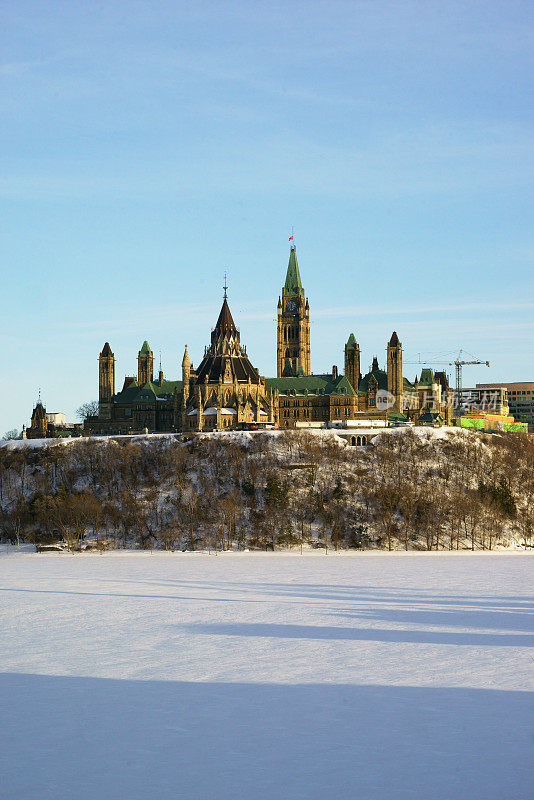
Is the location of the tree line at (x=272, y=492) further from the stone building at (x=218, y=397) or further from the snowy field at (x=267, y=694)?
the snowy field at (x=267, y=694)

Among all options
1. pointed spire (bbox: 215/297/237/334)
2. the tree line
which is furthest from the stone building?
the tree line

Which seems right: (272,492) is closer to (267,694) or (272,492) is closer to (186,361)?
(186,361)

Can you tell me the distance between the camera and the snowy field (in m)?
26.0

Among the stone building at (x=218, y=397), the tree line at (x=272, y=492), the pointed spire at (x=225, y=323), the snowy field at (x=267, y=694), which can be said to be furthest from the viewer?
the pointed spire at (x=225, y=323)

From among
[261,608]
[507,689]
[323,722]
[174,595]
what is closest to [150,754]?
[323,722]

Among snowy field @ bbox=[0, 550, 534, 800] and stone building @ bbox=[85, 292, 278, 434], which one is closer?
snowy field @ bbox=[0, 550, 534, 800]

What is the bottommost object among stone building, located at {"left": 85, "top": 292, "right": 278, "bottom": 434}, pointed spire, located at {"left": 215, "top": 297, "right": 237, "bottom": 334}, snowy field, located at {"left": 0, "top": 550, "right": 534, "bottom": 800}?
snowy field, located at {"left": 0, "top": 550, "right": 534, "bottom": 800}

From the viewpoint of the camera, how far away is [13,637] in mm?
46031

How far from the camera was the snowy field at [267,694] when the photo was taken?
85.5 ft

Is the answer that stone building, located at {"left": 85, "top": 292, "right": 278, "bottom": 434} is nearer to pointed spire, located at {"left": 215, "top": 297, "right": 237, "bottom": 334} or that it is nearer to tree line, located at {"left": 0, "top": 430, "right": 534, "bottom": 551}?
pointed spire, located at {"left": 215, "top": 297, "right": 237, "bottom": 334}

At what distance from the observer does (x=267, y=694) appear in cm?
3494

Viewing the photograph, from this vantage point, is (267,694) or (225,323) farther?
(225,323)

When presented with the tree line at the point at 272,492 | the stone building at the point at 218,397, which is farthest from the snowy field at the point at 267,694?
the stone building at the point at 218,397

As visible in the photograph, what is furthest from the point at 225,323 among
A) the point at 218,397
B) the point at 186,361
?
the point at 218,397
